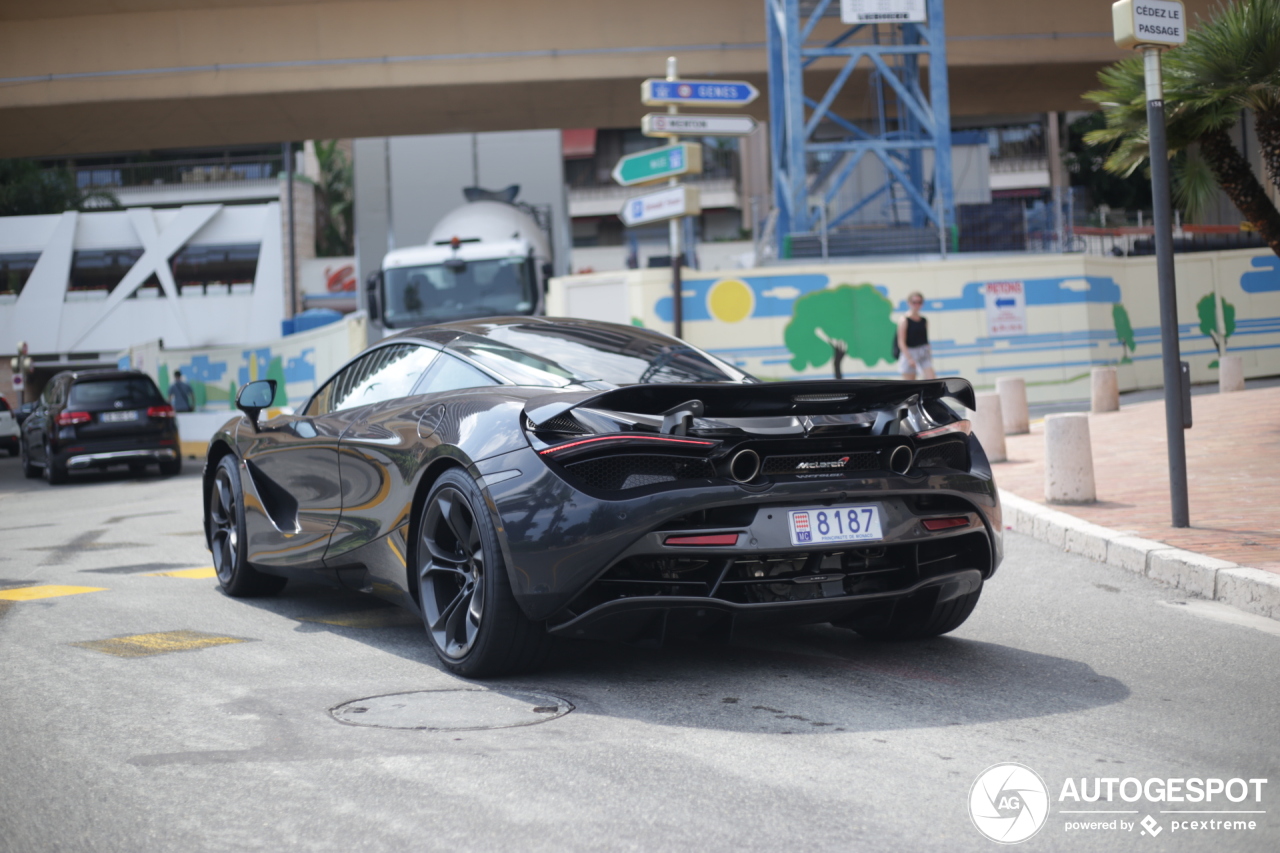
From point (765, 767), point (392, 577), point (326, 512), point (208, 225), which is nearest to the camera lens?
point (765, 767)

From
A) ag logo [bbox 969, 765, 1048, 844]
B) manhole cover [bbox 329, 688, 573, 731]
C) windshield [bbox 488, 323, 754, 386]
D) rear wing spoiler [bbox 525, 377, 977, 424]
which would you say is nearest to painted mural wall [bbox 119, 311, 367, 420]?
windshield [bbox 488, 323, 754, 386]

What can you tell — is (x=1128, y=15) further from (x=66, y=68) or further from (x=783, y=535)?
(x=66, y=68)

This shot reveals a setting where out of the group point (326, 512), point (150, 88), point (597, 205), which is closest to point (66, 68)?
Answer: point (150, 88)

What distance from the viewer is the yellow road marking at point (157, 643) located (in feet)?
17.0

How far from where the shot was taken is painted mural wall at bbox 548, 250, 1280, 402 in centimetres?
2017

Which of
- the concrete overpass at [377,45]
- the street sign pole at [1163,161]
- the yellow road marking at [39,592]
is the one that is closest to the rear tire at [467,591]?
the yellow road marking at [39,592]

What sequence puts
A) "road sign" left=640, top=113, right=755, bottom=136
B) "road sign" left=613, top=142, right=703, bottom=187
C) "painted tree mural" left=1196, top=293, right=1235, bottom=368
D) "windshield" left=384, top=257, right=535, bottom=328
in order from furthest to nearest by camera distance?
"painted tree mural" left=1196, top=293, right=1235, bottom=368 → "windshield" left=384, top=257, right=535, bottom=328 → "road sign" left=640, top=113, right=755, bottom=136 → "road sign" left=613, top=142, right=703, bottom=187

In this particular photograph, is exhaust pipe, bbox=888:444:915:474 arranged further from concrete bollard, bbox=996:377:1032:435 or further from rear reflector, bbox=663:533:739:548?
concrete bollard, bbox=996:377:1032:435

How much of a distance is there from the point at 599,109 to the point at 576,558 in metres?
22.9

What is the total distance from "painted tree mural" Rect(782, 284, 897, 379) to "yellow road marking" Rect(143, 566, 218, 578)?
13.5 meters

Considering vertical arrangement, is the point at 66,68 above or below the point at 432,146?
above

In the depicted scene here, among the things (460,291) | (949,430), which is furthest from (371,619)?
(460,291)

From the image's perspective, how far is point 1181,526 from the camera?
713 centimetres

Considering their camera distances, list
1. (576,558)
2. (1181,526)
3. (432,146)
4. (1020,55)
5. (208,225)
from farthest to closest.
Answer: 1. (208,225)
2. (1020,55)
3. (432,146)
4. (1181,526)
5. (576,558)
